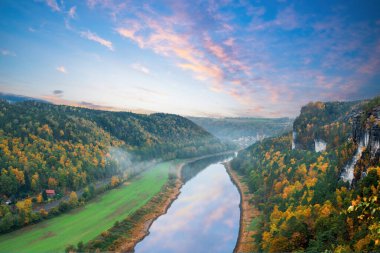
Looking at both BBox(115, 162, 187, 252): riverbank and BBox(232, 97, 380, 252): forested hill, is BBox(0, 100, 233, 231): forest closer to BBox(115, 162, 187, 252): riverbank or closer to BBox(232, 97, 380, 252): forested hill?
BBox(115, 162, 187, 252): riverbank

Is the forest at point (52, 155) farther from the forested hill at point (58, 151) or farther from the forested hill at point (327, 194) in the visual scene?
the forested hill at point (327, 194)

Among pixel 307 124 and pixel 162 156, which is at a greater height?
pixel 307 124

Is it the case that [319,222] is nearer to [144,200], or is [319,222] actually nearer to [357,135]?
[357,135]

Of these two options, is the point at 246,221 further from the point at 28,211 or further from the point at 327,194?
the point at 28,211

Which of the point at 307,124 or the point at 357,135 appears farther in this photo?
the point at 307,124

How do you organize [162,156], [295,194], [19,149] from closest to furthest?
[295,194], [19,149], [162,156]

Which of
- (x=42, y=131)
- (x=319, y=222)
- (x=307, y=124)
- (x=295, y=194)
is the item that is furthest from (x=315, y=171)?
(x=42, y=131)

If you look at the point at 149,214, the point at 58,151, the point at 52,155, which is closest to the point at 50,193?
the point at 52,155
